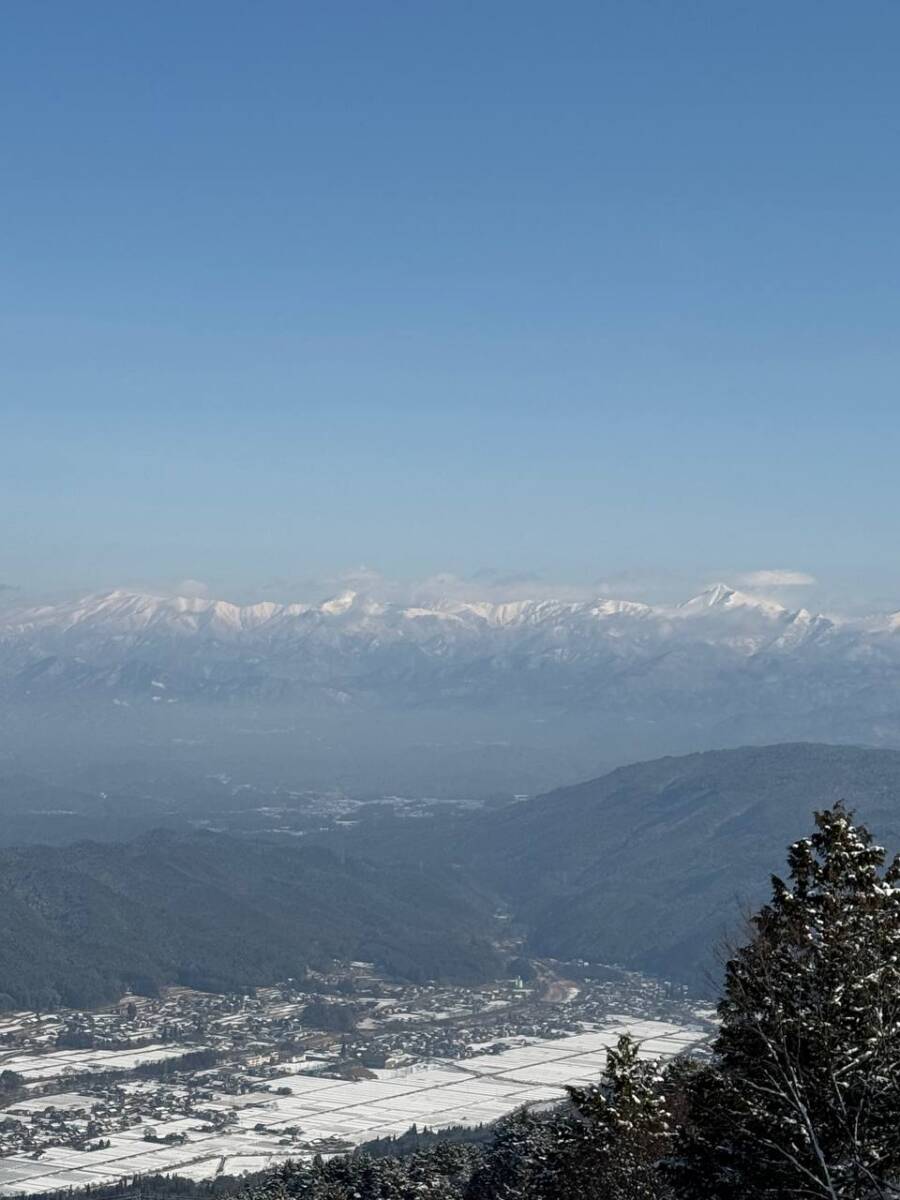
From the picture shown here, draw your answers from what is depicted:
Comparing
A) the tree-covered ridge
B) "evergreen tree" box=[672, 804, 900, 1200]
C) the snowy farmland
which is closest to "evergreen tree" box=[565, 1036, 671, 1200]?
the tree-covered ridge

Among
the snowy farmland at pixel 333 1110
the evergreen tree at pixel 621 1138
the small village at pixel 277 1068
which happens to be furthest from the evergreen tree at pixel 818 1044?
the small village at pixel 277 1068

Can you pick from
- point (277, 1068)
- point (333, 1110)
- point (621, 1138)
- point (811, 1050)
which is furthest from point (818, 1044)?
point (277, 1068)

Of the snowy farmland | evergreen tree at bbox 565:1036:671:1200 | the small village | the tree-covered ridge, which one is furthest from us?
the small village

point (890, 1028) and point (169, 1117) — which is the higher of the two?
point (890, 1028)

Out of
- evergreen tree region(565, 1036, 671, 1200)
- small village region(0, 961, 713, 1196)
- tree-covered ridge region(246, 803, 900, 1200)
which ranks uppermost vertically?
tree-covered ridge region(246, 803, 900, 1200)

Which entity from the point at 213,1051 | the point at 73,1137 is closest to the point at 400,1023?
the point at 213,1051

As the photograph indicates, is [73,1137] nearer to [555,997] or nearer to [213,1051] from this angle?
[213,1051]

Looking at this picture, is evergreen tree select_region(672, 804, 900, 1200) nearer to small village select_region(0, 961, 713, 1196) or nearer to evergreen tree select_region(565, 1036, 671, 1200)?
evergreen tree select_region(565, 1036, 671, 1200)
